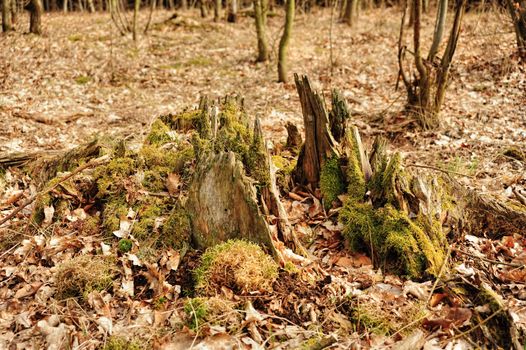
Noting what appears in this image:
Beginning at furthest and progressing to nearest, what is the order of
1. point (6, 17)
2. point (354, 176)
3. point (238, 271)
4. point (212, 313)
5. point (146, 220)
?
point (6, 17) → point (354, 176) → point (146, 220) → point (238, 271) → point (212, 313)

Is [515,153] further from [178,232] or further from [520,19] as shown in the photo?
[520,19]

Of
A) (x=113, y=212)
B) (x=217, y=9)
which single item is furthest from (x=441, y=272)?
(x=217, y=9)

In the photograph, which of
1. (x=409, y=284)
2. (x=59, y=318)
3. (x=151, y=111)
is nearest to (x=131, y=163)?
(x=59, y=318)

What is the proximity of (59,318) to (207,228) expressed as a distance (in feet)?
4.30

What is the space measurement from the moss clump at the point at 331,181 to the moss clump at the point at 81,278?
214cm

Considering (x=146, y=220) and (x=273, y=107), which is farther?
(x=273, y=107)

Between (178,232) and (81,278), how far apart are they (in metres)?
0.85

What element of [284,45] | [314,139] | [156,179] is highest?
[284,45]

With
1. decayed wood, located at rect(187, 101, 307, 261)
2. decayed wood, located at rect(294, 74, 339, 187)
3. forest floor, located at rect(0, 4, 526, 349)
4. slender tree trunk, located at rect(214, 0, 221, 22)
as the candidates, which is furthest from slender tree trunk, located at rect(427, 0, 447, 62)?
slender tree trunk, located at rect(214, 0, 221, 22)

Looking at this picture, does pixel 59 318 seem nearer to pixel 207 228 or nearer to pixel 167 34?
pixel 207 228

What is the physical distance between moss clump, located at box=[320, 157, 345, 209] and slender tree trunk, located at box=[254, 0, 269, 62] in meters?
8.77

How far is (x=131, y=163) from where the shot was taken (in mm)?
4797

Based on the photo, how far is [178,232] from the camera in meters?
3.81

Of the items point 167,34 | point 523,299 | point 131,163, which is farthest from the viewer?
point 167,34
